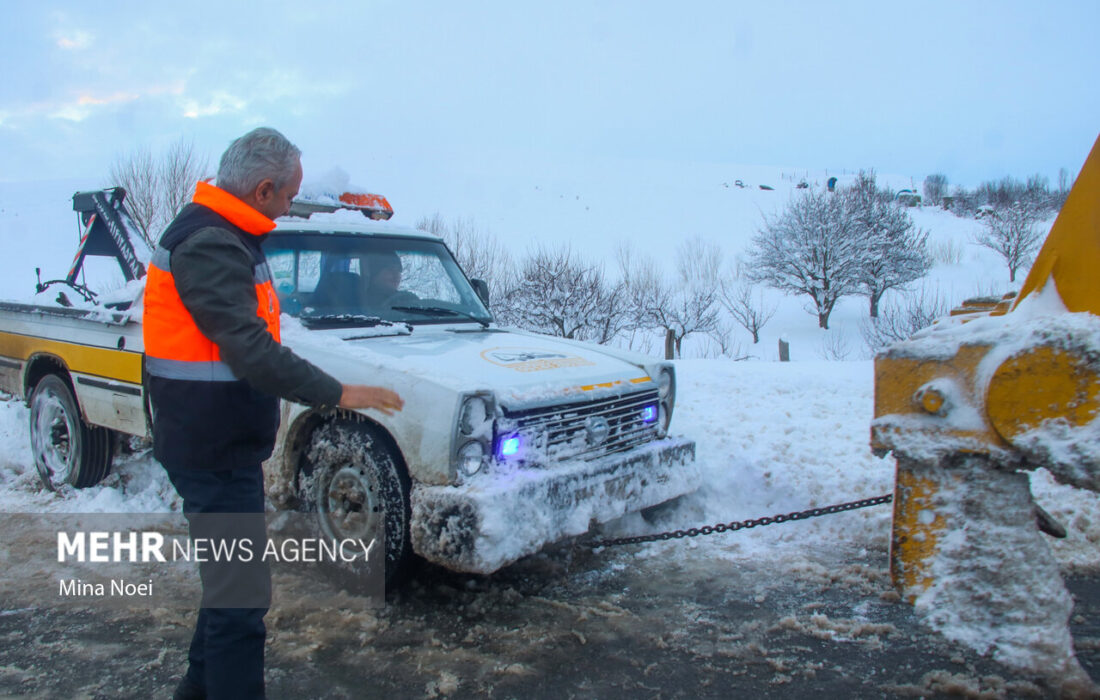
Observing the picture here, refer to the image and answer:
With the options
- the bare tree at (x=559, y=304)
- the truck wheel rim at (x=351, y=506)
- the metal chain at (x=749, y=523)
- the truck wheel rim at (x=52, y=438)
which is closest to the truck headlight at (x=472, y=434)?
the truck wheel rim at (x=351, y=506)

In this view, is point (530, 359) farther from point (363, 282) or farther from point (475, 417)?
point (363, 282)

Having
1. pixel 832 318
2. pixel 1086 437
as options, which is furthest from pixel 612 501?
pixel 832 318

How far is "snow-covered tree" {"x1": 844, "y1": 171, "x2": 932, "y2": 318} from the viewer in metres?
30.9

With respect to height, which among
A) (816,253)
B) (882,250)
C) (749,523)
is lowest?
(749,523)

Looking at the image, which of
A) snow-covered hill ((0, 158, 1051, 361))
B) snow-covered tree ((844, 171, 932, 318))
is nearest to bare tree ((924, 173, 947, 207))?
snow-covered hill ((0, 158, 1051, 361))

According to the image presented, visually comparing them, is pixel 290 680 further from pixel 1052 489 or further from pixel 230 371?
pixel 1052 489

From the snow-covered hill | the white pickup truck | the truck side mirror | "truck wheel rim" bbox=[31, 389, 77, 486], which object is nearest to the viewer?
the white pickup truck

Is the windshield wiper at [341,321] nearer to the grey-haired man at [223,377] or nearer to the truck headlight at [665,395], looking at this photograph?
the truck headlight at [665,395]

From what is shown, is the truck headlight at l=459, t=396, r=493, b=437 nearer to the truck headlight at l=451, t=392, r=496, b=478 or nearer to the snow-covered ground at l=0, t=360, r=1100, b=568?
the truck headlight at l=451, t=392, r=496, b=478

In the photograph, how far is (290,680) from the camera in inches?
112

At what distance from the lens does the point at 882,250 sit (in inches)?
1216

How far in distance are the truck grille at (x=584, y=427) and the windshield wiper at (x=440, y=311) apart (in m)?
1.34

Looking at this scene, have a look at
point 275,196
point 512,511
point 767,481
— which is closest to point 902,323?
point 767,481

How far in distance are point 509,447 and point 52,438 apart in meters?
3.83
